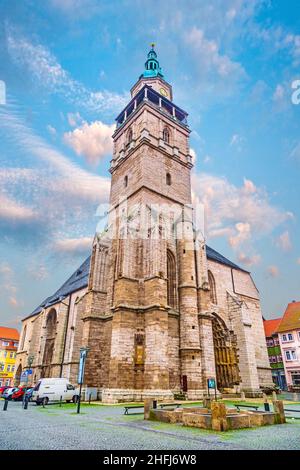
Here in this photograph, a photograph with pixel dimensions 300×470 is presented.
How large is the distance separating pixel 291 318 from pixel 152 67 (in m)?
38.4

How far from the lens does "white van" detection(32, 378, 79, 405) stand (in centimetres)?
1756

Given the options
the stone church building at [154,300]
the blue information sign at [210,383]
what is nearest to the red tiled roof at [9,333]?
the stone church building at [154,300]

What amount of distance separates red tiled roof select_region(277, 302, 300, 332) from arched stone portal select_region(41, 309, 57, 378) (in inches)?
1166

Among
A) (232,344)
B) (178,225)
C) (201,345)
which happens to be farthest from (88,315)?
(232,344)

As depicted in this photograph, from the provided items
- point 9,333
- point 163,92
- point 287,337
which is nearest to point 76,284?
point 163,92

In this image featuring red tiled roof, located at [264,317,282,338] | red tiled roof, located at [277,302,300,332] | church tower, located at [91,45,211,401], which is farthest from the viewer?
red tiled roof, located at [264,317,282,338]

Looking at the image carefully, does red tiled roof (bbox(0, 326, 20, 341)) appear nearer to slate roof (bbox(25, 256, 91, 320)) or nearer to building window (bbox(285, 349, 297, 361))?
slate roof (bbox(25, 256, 91, 320))

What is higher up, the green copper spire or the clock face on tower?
the green copper spire

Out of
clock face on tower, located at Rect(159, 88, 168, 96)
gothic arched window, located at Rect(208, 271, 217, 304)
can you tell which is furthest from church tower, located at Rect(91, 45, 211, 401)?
gothic arched window, located at Rect(208, 271, 217, 304)

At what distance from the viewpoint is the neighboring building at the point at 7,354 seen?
173 feet

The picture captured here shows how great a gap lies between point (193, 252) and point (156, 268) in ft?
14.5
